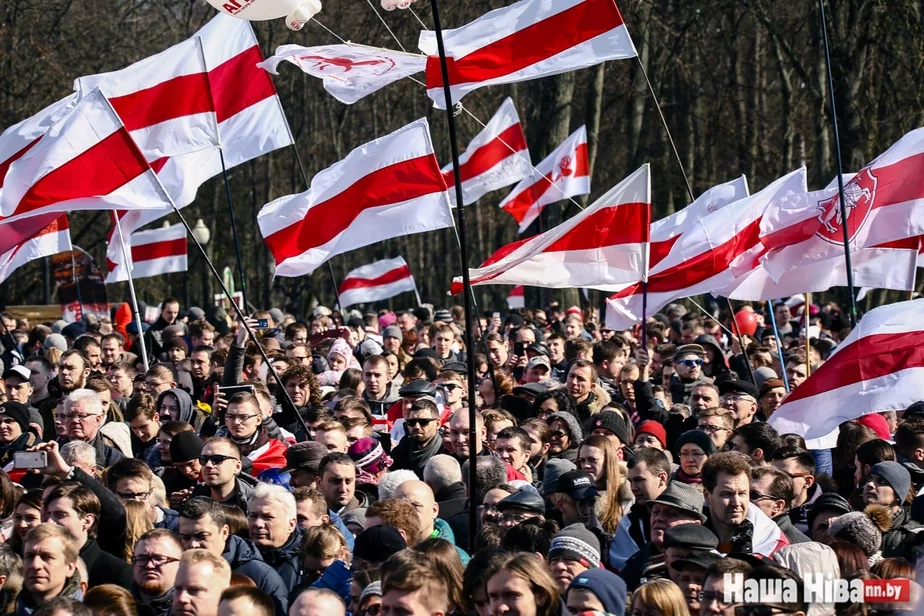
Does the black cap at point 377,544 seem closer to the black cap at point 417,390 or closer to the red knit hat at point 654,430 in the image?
the red knit hat at point 654,430

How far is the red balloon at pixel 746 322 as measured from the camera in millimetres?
17641

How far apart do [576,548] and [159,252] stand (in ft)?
50.5

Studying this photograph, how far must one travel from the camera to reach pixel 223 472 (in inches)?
293

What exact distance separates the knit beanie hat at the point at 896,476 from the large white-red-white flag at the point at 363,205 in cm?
368

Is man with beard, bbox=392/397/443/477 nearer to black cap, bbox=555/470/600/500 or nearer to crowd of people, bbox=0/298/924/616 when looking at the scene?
crowd of people, bbox=0/298/924/616

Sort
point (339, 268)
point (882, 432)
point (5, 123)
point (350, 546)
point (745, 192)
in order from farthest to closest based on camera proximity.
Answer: point (339, 268) < point (5, 123) < point (745, 192) < point (882, 432) < point (350, 546)

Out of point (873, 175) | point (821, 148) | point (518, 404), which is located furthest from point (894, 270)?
point (821, 148)

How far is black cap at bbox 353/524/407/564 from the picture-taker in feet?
19.6

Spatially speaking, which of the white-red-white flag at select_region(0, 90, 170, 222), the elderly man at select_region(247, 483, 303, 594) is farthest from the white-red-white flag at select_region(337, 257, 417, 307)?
the elderly man at select_region(247, 483, 303, 594)

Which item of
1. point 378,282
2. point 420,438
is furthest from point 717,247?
point 378,282

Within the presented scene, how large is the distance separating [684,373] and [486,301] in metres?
34.4

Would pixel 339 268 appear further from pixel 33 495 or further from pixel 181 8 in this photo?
pixel 33 495

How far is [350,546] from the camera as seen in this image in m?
6.67

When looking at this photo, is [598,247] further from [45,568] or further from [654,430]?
[45,568]
